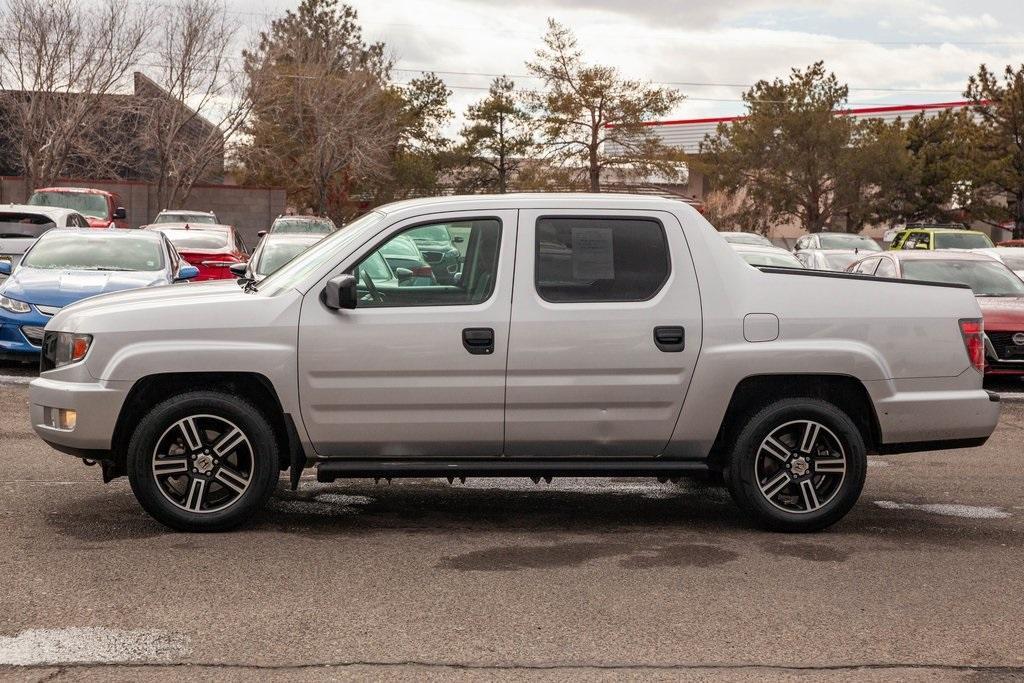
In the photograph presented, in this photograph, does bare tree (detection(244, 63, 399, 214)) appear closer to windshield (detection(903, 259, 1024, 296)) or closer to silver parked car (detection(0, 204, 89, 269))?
silver parked car (detection(0, 204, 89, 269))

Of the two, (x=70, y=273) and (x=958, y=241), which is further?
(x=958, y=241)

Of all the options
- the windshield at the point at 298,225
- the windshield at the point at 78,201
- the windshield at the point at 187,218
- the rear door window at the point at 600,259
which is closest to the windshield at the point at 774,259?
the rear door window at the point at 600,259

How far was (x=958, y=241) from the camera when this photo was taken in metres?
29.2

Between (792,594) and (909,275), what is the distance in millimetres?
10352

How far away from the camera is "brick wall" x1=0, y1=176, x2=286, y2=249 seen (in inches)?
1841

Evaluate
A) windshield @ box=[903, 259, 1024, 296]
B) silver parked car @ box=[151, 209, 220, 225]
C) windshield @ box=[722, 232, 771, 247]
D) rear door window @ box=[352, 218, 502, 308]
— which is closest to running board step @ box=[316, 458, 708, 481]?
rear door window @ box=[352, 218, 502, 308]

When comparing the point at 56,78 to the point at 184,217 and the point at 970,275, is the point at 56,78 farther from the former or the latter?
the point at 970,275

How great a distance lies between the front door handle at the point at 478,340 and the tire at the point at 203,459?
113 cm

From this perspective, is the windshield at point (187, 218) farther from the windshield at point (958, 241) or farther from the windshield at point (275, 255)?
the windshield at point (958, 241)

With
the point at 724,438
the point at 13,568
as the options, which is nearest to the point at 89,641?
the point at 13,568

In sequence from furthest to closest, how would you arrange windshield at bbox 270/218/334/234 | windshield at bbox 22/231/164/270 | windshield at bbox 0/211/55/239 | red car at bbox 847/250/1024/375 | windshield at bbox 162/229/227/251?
windshield at bbox 270/218/334/234
windshield at bbox 162/229/227/251
windshield at bbox 0/211/55/239
windshield at bbox 22/231/164/270
red car at bbox 847/250/1024/375

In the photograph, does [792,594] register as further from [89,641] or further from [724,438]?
[89,641]

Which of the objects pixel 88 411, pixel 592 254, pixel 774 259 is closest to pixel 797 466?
pixel 592 254

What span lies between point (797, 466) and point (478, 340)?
188 centimetres
